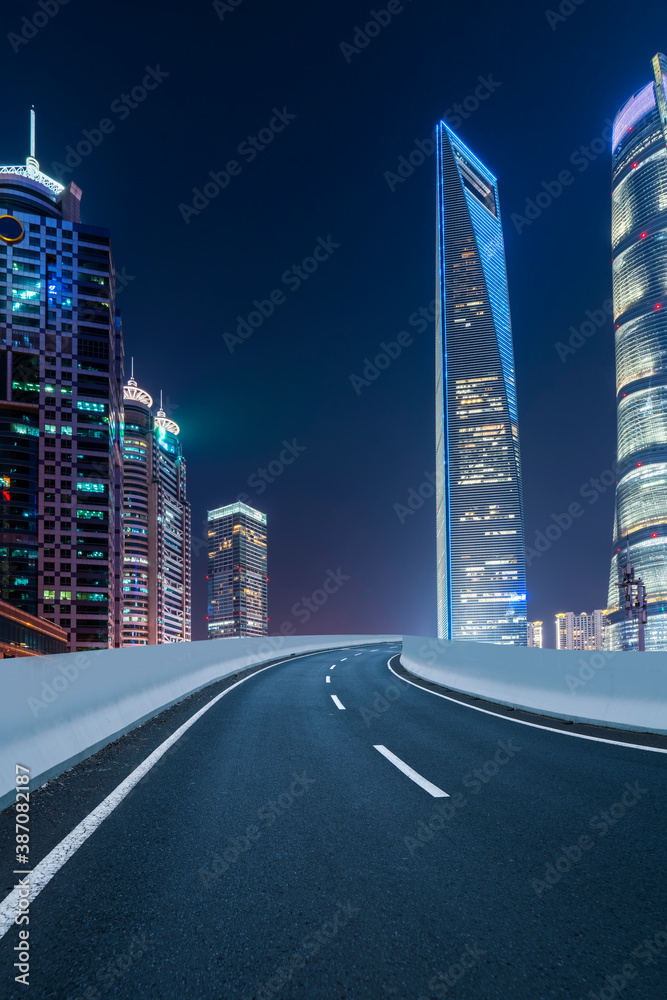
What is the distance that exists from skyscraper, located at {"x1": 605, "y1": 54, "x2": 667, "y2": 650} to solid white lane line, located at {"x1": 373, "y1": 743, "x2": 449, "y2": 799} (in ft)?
338

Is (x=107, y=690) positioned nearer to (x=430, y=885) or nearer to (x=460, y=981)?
(x=430, y=885)

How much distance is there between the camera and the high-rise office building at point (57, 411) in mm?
116625

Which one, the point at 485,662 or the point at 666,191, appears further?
the point at 666,191

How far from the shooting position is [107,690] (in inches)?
320

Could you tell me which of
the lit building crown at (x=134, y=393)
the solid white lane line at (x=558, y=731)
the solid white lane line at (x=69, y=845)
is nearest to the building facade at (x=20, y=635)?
the solid white lane line at (x=558, y=731)

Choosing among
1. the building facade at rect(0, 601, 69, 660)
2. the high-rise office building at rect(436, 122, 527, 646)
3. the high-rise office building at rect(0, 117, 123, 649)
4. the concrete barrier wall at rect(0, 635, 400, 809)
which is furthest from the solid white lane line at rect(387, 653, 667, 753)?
the high-rise office building at rect(0, 117, 123, 649)

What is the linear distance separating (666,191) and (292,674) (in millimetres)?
148415

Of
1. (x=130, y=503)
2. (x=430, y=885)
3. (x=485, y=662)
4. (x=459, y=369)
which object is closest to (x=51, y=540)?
(x=130, y=503)

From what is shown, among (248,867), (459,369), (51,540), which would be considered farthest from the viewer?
(459,369)

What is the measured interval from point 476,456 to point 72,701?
129159mm

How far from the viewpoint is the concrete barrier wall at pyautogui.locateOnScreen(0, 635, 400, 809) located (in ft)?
17.4

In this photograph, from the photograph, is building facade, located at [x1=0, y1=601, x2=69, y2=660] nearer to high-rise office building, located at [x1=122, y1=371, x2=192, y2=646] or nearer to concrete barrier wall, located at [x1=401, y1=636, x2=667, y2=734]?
concrete barrier wall, located at [x1=401, y1=636, x2=667, y2=734]

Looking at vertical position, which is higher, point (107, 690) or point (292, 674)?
point (107, 690)

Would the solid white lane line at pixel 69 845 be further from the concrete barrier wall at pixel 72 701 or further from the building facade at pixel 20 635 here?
the building facade at pixel 20 635
